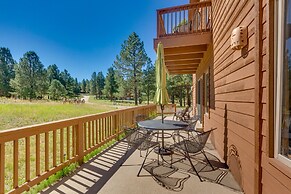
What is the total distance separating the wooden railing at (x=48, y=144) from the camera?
7.36ft

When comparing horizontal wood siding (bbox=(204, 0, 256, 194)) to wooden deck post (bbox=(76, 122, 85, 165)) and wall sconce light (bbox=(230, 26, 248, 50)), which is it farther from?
wooden deck post (bbox=(76, 122, 85, 165))

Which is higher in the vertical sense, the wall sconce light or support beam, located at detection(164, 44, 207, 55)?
support beam, located at detection(164, 44, 207, 55)

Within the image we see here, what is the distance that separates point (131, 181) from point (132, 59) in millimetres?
27431

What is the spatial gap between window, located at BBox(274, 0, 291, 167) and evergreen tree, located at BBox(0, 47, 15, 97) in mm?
45569

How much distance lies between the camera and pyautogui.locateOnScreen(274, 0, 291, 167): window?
1.44 meters

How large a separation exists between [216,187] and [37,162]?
8.14 ft

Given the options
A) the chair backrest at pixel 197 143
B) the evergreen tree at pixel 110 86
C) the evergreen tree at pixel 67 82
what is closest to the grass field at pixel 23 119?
the chair backrest at pixel 197 143

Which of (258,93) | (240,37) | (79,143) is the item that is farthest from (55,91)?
(258,93)

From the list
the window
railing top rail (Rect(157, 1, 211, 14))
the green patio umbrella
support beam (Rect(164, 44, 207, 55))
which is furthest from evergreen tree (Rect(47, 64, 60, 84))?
the window

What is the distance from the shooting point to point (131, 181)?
2842 mm

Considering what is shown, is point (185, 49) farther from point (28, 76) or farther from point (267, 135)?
point (28, 76)

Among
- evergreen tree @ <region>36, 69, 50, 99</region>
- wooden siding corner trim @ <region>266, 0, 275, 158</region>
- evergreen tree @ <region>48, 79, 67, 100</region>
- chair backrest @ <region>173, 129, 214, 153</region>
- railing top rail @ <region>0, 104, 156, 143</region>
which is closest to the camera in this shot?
wooden siding corner trim @ <region>266, 0, 275, 158</region>

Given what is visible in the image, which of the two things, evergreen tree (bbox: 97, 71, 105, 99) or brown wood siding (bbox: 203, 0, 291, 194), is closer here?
brown wood siding (bbox: 203, 0, 291, 194)

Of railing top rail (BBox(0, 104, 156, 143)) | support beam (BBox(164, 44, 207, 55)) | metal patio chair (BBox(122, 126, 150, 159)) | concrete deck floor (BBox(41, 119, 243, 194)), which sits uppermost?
support beam (BBox(164, 44, 207, 55))
